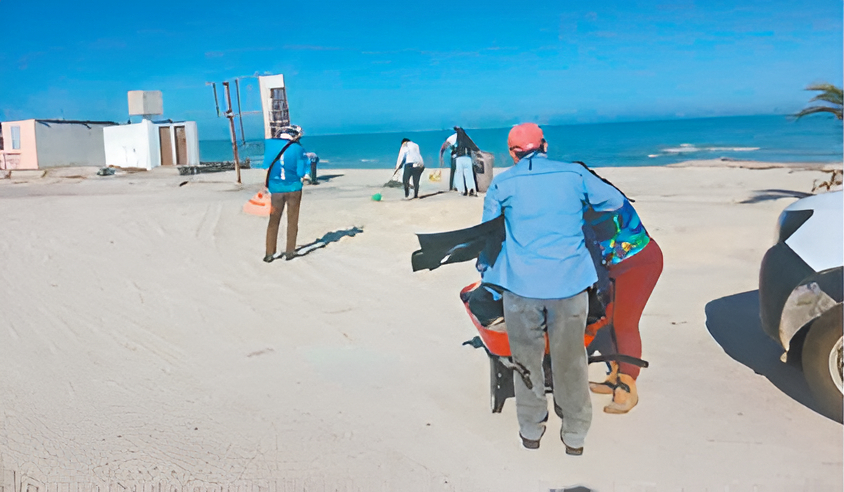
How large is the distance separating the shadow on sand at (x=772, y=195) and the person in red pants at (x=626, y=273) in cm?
1008

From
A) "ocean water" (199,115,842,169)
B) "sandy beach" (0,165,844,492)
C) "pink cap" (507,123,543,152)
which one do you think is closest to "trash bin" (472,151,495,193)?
"ocean water" (199,115,842,169)

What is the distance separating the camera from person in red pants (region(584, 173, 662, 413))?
3.91 metres

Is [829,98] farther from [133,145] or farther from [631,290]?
[133,145]

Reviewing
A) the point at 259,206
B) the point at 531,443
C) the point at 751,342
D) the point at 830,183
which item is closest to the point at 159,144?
the point at 259,206

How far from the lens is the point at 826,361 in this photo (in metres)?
3.86

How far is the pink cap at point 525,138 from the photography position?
3566 mm

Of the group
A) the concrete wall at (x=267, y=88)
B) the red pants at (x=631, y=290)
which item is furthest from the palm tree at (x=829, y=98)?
the concrete wall at (x=267, y=88)

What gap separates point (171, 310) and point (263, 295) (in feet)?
3.19

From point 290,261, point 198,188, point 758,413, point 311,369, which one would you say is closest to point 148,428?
point 311,369

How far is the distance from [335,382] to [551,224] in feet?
7.39

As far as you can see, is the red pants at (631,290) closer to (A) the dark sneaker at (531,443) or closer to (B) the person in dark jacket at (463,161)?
(A) the dark sneaker at (531,443)

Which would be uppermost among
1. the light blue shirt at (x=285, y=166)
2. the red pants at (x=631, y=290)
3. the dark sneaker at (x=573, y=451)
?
the light blue shirt at (x=285, y=166)

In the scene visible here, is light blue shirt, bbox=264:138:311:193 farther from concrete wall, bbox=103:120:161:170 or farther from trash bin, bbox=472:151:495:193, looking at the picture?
concrete wall, bbox=103:120:161:170

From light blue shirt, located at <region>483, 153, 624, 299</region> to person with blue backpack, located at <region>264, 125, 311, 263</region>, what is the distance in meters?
5.68
